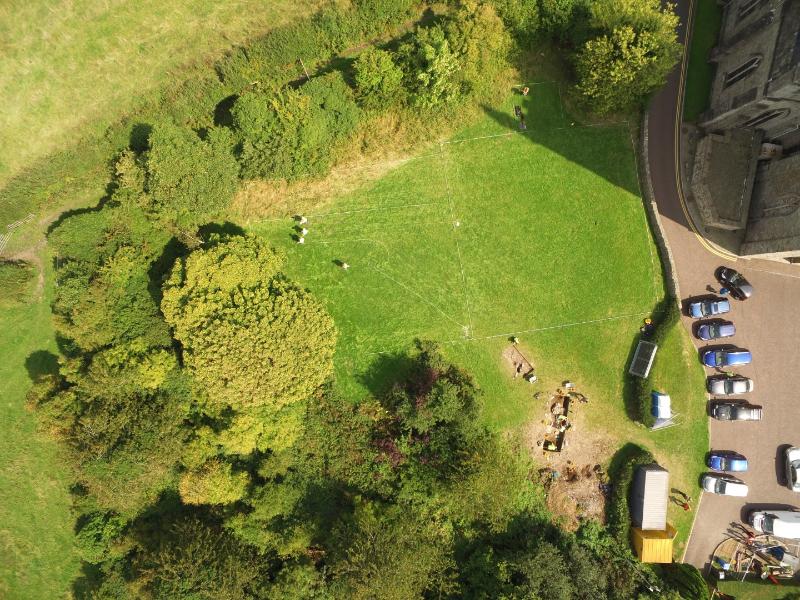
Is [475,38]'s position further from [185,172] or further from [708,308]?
[708,308]

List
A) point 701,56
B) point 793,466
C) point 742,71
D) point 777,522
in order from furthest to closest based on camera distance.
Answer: point 701,56 < point 793,466 < point 777,522 < point 742,71

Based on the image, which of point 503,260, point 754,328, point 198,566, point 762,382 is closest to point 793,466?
point 762,382

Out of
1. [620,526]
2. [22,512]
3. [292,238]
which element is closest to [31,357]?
[22,512]

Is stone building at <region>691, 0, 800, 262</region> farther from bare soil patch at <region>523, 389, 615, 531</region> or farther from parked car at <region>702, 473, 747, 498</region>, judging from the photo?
bare soil patch at <region>523, 389, 615, 531</region>

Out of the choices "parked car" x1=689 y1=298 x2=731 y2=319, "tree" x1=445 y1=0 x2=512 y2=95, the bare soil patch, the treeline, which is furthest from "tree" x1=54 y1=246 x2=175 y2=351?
"parked car" x1=689 y1=298 x2=731 y2=319

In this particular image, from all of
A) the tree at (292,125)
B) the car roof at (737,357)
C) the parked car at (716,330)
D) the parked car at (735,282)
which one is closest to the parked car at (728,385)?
the car roof at (737,357)

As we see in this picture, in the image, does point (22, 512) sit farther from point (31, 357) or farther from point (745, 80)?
point (745, 80)
